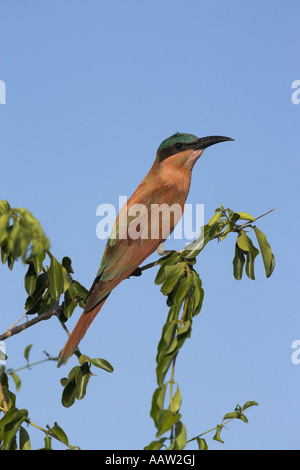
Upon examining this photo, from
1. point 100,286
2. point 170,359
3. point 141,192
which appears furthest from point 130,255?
point 170,359

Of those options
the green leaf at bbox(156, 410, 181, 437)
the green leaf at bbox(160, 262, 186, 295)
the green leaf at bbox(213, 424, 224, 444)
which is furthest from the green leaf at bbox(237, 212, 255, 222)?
the green leaf at bbox(156, 410, 181, 437)

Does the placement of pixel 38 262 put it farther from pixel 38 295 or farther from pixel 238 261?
pixel 238 261

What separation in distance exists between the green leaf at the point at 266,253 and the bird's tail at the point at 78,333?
3.75 feet

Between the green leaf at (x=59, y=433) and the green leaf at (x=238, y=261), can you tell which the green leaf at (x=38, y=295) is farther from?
the green leaf at (x=238, y=261)

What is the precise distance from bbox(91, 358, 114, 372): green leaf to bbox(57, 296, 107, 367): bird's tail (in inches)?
10.2

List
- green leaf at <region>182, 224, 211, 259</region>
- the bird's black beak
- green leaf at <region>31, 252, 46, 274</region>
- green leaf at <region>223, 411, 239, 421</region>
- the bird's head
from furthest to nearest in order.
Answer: the bird's head → the bird's black beak → green leaf at <region>223, 411, 239, 421</region> → green leaf at <region>31, 252, 46, 274</region> → green leaf at <region>182, 224, 211, 259</region>

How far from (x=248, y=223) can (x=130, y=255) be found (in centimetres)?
115

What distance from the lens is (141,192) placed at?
4551 millimetres

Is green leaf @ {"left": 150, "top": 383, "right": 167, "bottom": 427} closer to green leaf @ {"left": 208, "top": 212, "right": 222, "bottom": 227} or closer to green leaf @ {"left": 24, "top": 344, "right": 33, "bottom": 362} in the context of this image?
green leaf @ {"left": 208, "top": 212, "right": 222, "bottom": 227}

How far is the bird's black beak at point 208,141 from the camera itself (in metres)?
4.69

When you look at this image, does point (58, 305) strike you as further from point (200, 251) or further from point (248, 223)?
point (248, 223)

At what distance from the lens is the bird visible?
11.6 feet

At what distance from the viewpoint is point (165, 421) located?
6.72 ft
